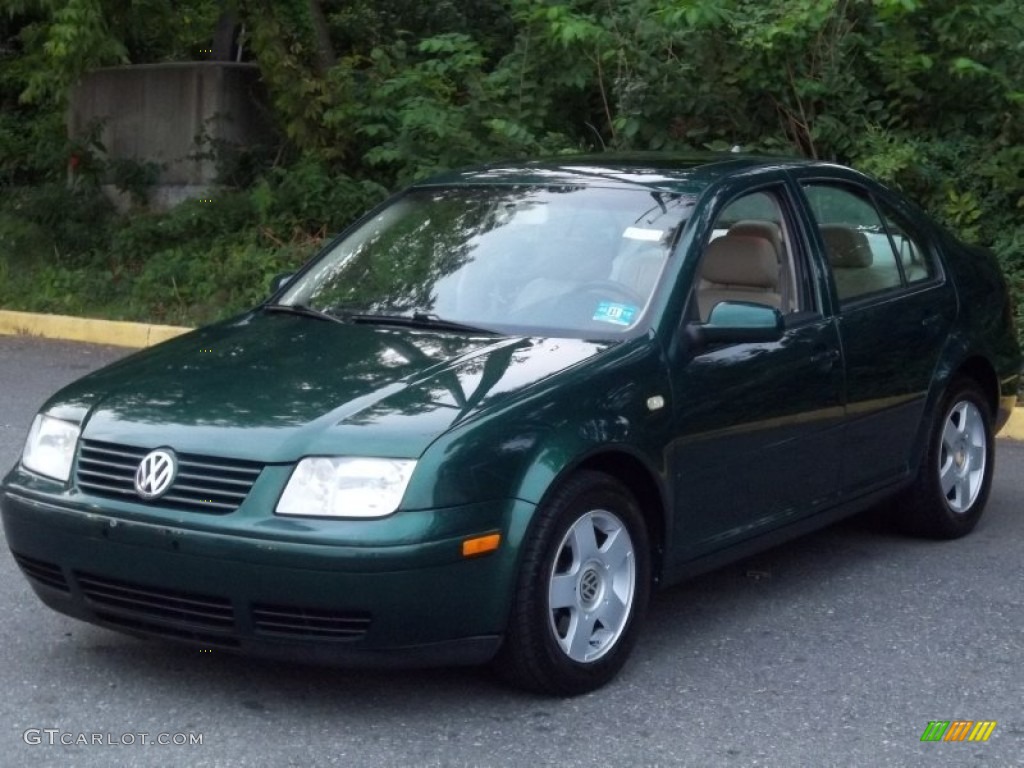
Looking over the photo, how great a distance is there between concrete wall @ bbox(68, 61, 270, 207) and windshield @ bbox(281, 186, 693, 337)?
9.59 meters

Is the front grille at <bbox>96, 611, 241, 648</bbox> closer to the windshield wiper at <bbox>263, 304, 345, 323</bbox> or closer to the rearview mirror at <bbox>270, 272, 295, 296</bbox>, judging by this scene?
the windshield wiper at <bbox>263, 304, 345, 323</bbox>

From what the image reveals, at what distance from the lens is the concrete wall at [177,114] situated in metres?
15.4

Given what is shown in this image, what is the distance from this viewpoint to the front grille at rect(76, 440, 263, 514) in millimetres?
4418

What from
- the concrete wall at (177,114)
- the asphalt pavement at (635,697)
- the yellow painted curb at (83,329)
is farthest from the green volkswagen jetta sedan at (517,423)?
the concrete wall at (177,114)

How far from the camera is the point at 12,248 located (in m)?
15.0

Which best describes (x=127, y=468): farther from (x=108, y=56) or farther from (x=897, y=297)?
(x=108, y=56)

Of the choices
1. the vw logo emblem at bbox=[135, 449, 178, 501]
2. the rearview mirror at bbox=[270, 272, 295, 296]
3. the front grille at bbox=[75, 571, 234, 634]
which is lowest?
the front grille at bbox=[75, 571, 234, 634]

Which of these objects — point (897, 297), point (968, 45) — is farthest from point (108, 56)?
point (897, 297)

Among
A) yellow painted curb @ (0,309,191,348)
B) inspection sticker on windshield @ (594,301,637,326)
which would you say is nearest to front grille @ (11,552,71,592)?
inspection sticker on windshield @ (594,301,637,326)

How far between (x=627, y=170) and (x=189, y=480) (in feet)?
7.18

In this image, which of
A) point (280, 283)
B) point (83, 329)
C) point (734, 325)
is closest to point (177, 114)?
point (83, 329)

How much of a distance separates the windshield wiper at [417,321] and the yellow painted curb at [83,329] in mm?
6826

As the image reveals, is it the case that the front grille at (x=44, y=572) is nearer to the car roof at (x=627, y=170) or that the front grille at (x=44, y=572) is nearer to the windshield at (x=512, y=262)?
the windshield at (x=512, y=262)

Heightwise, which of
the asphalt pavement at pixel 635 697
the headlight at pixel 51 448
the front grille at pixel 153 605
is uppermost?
the headlight at pixel 51 448
